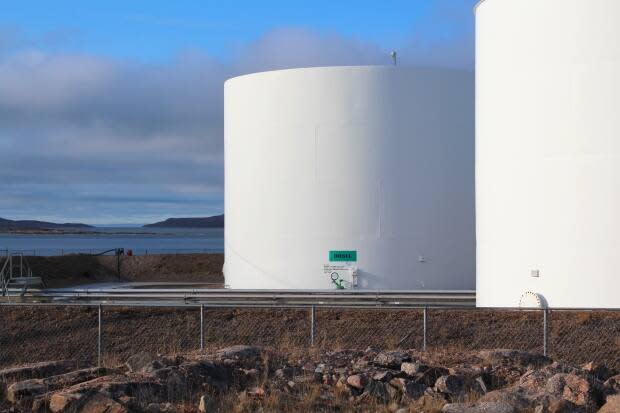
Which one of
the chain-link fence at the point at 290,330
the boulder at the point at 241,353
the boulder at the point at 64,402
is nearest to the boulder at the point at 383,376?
the boulder at the point at 241,353

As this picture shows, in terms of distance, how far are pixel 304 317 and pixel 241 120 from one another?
8633 millimetres

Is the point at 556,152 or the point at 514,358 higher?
the point at 556,152

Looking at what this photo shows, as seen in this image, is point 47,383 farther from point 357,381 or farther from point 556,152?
point 556,152

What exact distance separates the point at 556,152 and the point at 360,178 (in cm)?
904

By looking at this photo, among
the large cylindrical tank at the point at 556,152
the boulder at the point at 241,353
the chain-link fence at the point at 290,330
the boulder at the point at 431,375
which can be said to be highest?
the large cylindrical tank at the point at 556,152

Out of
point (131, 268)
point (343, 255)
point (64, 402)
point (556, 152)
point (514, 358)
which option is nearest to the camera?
point (64, 402)

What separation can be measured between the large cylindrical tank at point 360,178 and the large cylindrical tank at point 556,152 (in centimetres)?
739

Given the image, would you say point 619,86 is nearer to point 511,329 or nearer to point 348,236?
point 511,329

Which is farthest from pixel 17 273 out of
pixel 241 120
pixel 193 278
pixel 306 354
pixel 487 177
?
pixel 306 354

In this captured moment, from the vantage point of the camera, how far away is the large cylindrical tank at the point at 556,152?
17.7 m

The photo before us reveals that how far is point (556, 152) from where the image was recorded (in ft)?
59.2

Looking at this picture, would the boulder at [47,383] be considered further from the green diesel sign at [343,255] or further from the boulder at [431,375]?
the green diesel sign at [343,255]

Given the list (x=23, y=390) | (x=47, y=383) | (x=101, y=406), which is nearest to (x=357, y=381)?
(x=101, y=406)

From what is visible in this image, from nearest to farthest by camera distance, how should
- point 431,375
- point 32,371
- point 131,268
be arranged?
point 431,375, point 32,371, point 131,268
